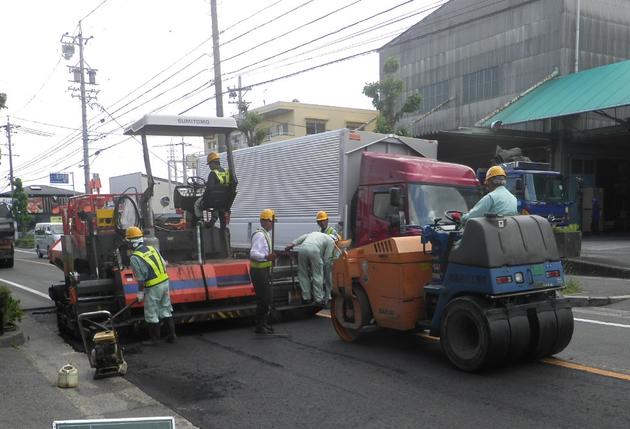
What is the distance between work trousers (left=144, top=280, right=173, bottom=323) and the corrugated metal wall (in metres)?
20.5

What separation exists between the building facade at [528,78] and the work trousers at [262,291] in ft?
52.4

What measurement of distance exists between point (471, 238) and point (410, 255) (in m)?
1.00

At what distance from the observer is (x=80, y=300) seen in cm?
817

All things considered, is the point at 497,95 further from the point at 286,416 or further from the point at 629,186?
the point at 286,416

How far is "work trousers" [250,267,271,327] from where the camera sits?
27.9ft

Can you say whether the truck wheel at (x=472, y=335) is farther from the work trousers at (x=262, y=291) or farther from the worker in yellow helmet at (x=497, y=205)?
the work trousers at (x=262, y=291)

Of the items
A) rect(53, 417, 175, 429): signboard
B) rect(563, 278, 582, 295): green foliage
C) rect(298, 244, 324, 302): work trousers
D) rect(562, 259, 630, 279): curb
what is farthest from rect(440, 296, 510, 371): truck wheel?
rect(562, 259, 630, 279): curb

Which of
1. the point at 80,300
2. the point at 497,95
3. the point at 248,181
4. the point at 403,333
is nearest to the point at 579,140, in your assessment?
the point at 497,95

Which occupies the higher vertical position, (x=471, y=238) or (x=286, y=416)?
(x=471, y=238)

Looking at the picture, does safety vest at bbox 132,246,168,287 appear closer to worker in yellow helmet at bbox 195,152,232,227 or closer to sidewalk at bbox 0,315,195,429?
sidewalk at bbox 0,315,195,429

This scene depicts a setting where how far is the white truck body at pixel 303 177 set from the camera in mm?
12211

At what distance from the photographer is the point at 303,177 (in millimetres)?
13500

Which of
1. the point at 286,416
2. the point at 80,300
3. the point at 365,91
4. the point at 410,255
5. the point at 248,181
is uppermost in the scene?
the point at 365,91

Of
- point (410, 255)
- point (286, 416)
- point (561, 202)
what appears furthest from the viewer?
point (561, 202)
